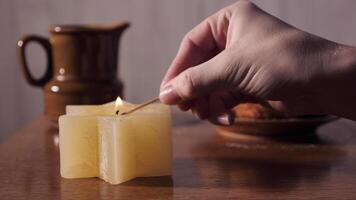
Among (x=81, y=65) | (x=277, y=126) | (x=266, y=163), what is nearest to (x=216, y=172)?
(x=266, y=163)

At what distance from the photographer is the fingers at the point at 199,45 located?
33.3 inches

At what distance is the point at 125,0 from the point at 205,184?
2.95 feet

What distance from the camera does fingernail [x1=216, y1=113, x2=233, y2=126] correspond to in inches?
32.4

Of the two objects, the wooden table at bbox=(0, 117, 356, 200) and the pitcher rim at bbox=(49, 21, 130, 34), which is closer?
the wooden table at bbox=(0, 117, 356, 200)

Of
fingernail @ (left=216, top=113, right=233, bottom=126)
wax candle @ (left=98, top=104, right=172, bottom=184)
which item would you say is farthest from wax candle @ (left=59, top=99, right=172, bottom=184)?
fingernail @ (left=216, top=113, right=233, bottom=126)

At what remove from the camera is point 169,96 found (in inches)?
28.3

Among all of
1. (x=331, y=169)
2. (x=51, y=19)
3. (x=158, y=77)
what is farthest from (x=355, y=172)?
(x=51, y=19)

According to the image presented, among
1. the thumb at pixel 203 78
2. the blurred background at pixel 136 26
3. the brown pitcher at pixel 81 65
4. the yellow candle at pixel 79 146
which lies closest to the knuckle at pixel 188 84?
the thumb at pixel 203 78

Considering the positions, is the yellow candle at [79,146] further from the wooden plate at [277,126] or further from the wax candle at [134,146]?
the wooden plate at [277,126]

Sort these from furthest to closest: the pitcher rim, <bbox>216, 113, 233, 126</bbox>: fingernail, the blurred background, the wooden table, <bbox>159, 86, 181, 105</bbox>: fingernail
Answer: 1. the blurred background
2. the pitcher rim
3. <bbox>216, 113, 233, 126</bbox>: fingernail
4. <bbox>159, 86, 181, 105</bbox>: fingernail
5. the wooden table

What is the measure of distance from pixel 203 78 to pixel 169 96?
0.21 ft

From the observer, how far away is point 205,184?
2.09 feet

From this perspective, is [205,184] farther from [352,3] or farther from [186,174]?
[352,3]

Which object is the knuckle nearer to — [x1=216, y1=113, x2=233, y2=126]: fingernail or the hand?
the hand
